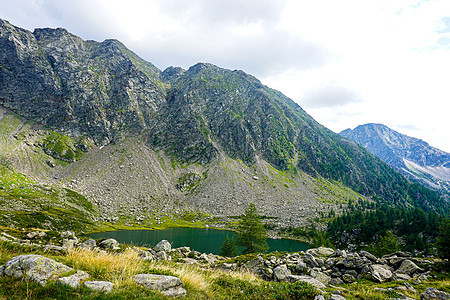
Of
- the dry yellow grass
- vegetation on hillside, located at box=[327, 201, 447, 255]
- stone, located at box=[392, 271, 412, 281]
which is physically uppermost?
the dry yellow grass

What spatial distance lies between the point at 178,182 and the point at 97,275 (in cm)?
16703

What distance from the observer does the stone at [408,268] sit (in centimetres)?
1769

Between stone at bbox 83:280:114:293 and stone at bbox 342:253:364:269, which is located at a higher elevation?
stone at bbox 83:280:114:293

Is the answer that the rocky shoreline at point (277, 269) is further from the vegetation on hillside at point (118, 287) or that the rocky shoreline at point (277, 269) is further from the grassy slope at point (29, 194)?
the grassy slope at point (29, 194)

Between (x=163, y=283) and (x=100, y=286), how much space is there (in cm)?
233

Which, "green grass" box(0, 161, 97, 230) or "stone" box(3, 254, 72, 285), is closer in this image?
"stone" box(3, 254, 72, 285)

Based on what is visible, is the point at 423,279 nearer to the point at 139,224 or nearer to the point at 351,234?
the point at 351,234

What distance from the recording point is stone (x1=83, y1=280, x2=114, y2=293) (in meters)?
6.35

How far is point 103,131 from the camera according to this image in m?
198

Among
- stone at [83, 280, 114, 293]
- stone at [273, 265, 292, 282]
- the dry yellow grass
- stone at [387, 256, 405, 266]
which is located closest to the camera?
stone at [83, 280, 114, 293]

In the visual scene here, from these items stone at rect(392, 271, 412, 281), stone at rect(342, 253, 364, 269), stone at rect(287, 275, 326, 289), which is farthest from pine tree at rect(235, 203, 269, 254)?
stone at rect(287, 275, 326, 289)

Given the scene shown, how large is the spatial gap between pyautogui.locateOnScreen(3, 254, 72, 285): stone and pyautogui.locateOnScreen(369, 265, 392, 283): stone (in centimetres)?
2303

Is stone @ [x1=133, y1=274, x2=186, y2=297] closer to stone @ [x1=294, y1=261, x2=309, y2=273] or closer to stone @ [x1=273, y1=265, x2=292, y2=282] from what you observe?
stone @ [x1=273, y1=265, x2=292, y2=282]

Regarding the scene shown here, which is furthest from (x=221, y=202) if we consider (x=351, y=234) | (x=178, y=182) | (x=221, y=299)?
(x=221, y=299)
